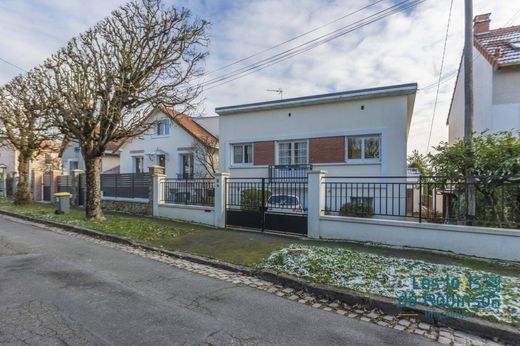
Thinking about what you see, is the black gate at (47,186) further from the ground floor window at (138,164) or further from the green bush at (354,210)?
the green bush at (354,210)

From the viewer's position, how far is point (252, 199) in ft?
31.1

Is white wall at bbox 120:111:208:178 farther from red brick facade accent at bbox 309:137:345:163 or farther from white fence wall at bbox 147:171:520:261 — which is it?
white fence wall at bbox 147:171:520:261

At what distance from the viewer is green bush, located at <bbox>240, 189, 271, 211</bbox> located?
9.36 meters

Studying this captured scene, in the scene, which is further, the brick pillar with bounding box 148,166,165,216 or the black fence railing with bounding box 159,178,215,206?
the brick pillar with bounding box 148,166,165,216

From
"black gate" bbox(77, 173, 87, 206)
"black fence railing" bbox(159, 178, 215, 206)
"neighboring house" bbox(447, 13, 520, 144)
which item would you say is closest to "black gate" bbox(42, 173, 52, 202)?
"black gate" bbox(77, 173, 87, 206)

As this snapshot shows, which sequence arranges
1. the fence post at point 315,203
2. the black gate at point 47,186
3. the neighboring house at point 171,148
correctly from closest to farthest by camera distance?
the fence post at point 315,203 < the black gate at point 47,186 < the neighboring house at point 171,148

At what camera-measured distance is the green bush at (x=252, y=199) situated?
9.36 meters

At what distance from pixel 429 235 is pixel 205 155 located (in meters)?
15.4

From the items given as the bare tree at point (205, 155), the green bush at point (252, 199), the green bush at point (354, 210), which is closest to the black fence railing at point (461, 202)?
the green bush at point (354, 210)

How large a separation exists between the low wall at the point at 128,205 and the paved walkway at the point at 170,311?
6873mm

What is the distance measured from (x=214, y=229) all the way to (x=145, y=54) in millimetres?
6572

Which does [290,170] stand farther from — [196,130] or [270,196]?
[196,130]

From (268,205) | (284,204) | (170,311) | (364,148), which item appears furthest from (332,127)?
(170,311)

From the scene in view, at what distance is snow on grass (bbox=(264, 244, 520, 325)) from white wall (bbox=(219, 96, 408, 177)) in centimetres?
780
